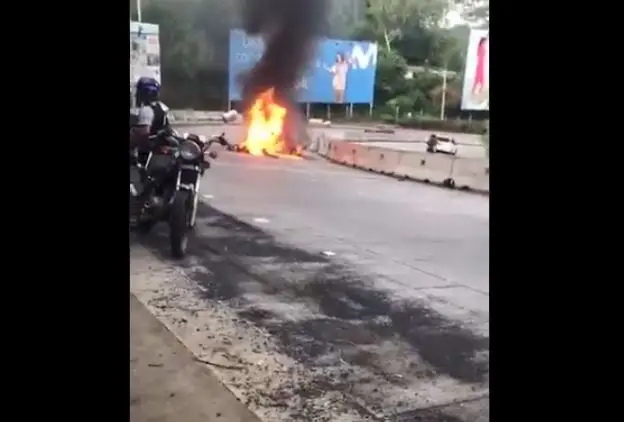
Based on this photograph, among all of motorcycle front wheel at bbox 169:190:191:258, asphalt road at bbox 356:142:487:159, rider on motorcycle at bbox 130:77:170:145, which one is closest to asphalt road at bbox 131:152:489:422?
motorcycle front wheel at bbox 169:190:191:258

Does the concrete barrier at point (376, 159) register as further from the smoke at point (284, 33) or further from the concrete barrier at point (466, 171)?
the smoke at point (284, 33)

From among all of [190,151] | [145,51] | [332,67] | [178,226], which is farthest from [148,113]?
[332,67]

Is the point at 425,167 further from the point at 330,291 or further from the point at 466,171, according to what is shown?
the point at 330,291

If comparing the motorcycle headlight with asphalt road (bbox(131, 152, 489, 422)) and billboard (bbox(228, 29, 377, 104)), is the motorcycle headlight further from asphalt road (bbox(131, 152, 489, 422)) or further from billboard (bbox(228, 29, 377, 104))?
billboard (bbox(228, 29, 377, 104))

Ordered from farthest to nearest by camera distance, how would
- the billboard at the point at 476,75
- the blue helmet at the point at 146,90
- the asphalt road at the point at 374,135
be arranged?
1. the asphalt road at the point at 374,135
2. the blue helmet at the point at 146,90
3. the billboard at the point at 476,75

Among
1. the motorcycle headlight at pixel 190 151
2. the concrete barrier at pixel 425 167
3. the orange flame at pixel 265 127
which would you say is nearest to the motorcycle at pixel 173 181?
the motorcycle headlight at pixel 190 151
